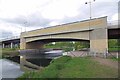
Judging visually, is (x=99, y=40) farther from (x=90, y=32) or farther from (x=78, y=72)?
(x=78, y=72)

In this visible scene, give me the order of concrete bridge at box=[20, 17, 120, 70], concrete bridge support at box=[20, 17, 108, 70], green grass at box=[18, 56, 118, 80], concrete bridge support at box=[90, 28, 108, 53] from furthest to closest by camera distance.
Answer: concrete bridge support at box=[20, 17, 108, 70], concrete bridge at box=[20, 17, 120, 70], concrete bridge support at box=[90, 28, 108, 53], green grass at box=[18, 56, 118, 80]

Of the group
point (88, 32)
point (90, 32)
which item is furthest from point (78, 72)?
point (88, 32)

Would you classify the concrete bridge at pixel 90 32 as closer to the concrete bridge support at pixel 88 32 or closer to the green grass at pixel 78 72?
the concrete bridge support at pixel 88 32

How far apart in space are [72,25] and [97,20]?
923 cm

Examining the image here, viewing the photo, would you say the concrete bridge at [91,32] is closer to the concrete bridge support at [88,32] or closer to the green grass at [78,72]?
the concrete bridge support at [88,32]

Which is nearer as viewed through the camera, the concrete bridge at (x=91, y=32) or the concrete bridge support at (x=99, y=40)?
the concrete bridge support at (x=99, y=40)

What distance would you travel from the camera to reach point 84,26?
5278 cm

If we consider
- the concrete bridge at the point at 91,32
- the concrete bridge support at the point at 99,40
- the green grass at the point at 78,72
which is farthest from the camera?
the concrete bridge at the point at 91,32

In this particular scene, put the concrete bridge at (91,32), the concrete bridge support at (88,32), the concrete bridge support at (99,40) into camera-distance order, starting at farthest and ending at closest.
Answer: the concrete bridge support at (88,32), the concrete bridge at (91,32), the concrete bridge support at (99,40)

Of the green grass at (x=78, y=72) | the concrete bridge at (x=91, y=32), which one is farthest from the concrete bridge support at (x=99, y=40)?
the green grass at (x=78, y=72)

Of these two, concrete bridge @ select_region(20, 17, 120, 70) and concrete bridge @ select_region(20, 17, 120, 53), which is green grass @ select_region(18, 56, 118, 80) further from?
concrete bridge @ select_region(20, 17, 120, 53)

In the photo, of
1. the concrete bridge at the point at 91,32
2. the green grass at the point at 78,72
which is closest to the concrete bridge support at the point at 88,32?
the concrete bridge at the point at 91,32

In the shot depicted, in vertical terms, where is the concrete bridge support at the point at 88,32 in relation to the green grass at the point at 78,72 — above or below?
above

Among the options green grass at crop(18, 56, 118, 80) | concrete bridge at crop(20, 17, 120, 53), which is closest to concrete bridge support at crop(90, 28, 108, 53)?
concrete bridge at crop(20, 17, 120, 53)
